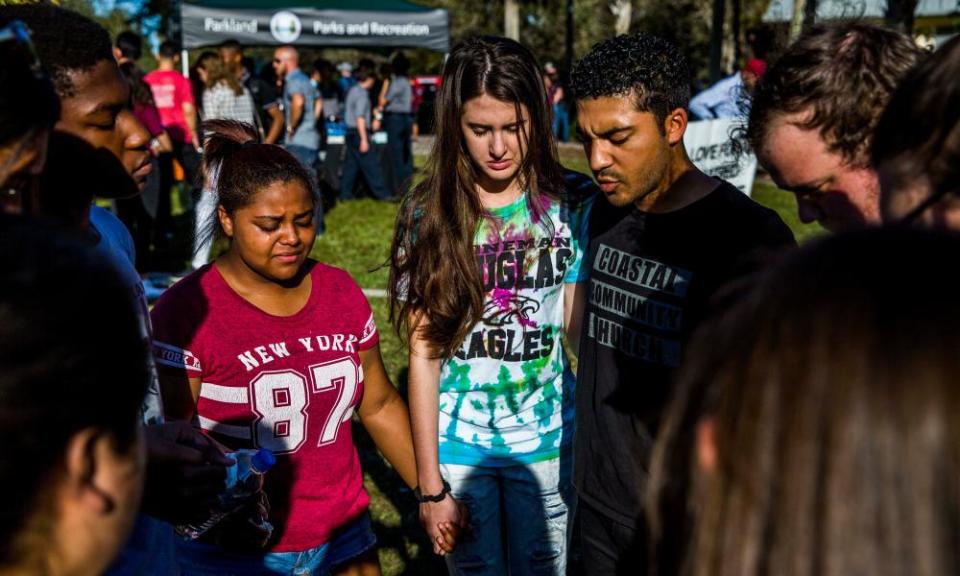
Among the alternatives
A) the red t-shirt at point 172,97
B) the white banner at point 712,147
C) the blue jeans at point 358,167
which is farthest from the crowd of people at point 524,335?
the blue jeans at point 358,167

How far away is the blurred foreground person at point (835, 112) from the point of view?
1.88 meters

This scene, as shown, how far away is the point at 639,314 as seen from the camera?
2252 millimetres

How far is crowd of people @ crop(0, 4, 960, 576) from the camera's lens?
0.90 m

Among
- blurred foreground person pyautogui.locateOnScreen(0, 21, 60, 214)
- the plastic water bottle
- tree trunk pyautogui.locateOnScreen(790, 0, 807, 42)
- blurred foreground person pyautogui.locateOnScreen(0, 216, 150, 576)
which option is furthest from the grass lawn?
blurred foreground person pyautogui.locateOnScreen(0, 21, 60, 214)

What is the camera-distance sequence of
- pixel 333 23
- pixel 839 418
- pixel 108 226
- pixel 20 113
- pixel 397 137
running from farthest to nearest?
1. pixel 397 137
2. pixel 333 23
3. pixel 108 226
4. pixel 20 113
5. pixel 839 418

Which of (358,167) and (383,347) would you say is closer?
(383,347)

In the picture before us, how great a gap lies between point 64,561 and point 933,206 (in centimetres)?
137

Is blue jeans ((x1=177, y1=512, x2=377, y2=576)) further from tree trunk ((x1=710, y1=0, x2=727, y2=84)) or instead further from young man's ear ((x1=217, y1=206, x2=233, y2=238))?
tree trunk ((x1=710, y1=0, x2=727, y2=84))

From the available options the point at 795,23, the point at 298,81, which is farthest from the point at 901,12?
the point at 298,81

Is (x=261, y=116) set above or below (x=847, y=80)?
above

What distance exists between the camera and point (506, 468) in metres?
2.75

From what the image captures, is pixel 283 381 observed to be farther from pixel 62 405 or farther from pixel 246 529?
pixel 62 405

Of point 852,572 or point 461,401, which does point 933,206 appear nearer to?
point 852,572

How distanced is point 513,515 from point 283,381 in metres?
0.88
